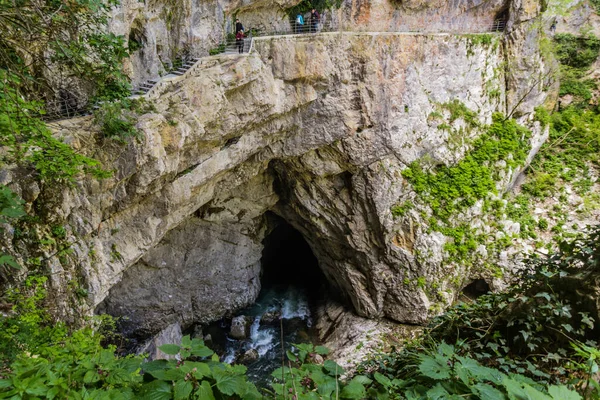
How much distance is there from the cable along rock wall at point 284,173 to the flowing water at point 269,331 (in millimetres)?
921

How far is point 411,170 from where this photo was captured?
12.3 m

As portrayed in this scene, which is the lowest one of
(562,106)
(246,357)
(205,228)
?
(246,357)

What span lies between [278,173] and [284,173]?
16.9 inches

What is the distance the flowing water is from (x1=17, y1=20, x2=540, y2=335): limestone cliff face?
2.92 feet

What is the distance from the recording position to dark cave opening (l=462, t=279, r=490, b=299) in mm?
12578

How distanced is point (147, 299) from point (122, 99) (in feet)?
30.9

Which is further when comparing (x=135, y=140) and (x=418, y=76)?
(x=418, y=76)

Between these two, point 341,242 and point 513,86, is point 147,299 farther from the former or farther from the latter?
point 513,86

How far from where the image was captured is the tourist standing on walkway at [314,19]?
1131 centimetres

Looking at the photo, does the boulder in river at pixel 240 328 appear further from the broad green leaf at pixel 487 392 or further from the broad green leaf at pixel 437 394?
the broad green leaf at pixel 487 392

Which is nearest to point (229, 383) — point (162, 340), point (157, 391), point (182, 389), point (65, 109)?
point (182, 389)

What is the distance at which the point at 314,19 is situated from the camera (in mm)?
11398

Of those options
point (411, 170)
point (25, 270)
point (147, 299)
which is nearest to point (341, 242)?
point (411, 170)

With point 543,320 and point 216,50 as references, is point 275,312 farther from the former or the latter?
point 543,320
